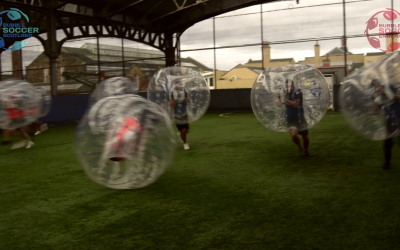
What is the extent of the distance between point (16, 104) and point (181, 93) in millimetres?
3845

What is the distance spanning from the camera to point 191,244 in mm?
3494

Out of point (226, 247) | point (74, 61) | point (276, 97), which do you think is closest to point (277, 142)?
point (276, 97)

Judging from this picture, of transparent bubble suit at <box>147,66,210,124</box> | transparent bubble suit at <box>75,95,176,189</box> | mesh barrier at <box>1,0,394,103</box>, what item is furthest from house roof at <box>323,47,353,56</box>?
transparent bubble suit at <box>75,95,176,189</box>

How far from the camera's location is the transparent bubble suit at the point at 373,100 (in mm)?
5301

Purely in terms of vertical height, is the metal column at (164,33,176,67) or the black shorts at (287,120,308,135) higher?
the metal column at (164,33,176,67)

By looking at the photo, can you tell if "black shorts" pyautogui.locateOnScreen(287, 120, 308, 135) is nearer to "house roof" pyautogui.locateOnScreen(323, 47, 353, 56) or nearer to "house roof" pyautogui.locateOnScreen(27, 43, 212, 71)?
"house roof" pyautogui.locateOnScreen(323, 47, 353, 56)

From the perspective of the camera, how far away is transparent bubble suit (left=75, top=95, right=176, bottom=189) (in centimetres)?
482

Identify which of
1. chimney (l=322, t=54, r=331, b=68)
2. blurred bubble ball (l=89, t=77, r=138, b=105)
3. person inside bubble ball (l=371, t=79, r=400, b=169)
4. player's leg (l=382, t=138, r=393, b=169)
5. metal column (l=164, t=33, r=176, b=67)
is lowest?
player's leg (l=382, t=138, r=393, b=169)

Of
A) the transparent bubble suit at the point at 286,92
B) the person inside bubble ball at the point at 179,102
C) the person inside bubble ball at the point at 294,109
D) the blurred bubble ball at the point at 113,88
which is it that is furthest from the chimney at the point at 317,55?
the person inside bubble ball at the point at 294,109

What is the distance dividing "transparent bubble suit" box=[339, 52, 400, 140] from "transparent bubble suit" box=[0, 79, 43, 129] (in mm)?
7084

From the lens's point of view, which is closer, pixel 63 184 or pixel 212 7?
pixel 63 184

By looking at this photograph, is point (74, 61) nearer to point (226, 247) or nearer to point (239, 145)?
point (239, 145)

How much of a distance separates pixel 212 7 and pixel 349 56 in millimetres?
7253

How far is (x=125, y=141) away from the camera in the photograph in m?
4.81
